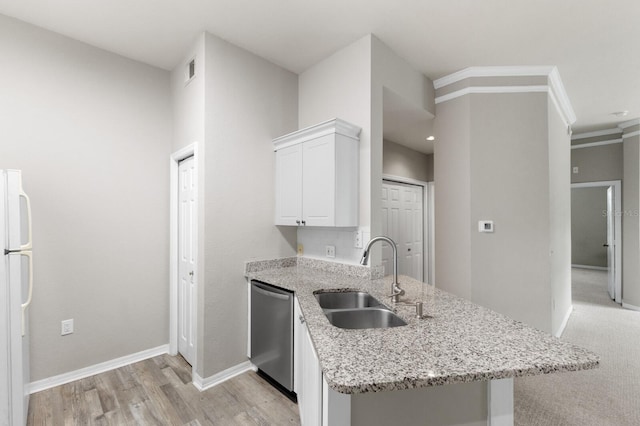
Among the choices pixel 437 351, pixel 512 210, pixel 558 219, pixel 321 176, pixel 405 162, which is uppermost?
pixel 405 162

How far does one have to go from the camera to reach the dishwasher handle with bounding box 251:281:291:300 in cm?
222

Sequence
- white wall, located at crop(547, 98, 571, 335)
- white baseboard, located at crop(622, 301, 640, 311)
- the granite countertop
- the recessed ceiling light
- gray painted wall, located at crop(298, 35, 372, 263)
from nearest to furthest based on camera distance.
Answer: the granite countertop
gray painted wall, located at crop(298, 35, 372, 263)
white wall, located at crop(547, 98, 571, 335)
the recessed ceiling light
white baseboard, located at crop(622, 301, 640, 311)

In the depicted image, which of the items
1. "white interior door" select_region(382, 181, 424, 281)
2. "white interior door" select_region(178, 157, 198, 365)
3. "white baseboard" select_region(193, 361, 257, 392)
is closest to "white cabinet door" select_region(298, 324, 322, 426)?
"white baseboard" select_region(193, 361, 257, 392)

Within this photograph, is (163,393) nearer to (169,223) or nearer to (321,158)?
(169,223)

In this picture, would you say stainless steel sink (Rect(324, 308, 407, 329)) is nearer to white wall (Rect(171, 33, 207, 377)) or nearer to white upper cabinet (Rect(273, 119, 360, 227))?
white upper cabinet (Rect(273, 119, 360, 227))

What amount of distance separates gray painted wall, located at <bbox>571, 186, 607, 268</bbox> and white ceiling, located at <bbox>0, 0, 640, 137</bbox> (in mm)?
6426

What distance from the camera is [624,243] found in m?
4.67

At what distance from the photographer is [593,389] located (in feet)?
8.00

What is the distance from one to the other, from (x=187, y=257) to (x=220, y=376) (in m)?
1.09

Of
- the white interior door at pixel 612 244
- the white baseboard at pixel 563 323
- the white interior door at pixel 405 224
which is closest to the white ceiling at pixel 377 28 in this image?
the white interior door at pixel 405 224

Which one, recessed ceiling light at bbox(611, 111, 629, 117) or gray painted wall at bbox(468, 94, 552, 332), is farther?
recessed ceiling light at bbox(611, 111, 629, 117)

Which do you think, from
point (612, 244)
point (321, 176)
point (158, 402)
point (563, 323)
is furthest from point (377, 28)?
point (612, 244)

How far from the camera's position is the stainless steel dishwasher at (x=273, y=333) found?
2.19m

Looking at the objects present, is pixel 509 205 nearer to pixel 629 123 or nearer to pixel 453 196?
pixel 453 196
